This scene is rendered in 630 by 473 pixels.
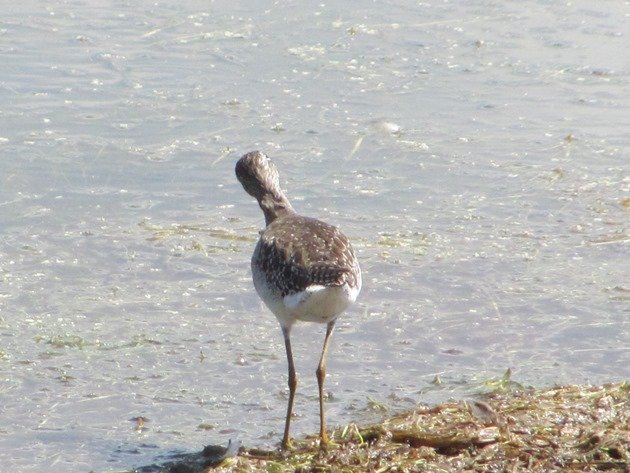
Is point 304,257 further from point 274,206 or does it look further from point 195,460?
point 274,206

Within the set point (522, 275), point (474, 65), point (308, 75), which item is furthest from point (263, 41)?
point (522, 275)

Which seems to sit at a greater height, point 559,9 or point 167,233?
point 559,9

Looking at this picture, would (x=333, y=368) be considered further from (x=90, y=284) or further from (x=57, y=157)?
(x=57, y=157)

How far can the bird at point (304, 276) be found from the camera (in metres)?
4.97

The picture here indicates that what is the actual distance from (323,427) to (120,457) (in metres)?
0.85

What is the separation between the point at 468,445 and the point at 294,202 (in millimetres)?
3100

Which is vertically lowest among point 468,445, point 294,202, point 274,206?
point 468,445

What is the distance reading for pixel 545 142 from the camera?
888 centimetres

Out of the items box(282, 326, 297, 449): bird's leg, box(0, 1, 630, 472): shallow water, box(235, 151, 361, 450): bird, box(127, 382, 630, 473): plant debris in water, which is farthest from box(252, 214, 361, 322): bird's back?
box(0, 1, 630, 472): shallow water

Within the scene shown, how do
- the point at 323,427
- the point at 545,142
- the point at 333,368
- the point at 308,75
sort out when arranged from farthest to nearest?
the point at 308,75
the point at 545,142
the point at 333,368
the point at 323,427

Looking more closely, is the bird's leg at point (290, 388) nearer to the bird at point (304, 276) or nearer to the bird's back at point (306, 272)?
the bird at point (304, 276)

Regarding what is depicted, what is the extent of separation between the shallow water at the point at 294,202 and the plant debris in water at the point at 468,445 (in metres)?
0.34

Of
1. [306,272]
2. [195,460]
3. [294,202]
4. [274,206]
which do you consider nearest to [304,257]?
[306,272]

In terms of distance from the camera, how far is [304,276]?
5.02 m
